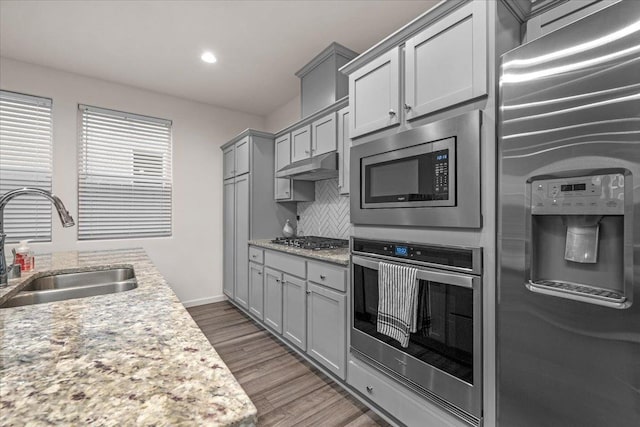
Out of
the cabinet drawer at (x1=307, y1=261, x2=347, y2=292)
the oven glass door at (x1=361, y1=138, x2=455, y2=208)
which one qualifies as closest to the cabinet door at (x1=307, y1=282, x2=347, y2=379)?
the cabinet drawer at (x1=307, y1=261, x2=347, y2=292)

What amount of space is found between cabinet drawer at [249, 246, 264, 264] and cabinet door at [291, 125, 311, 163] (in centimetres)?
105

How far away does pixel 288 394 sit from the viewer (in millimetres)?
2098

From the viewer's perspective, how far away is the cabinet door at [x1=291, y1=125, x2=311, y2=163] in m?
2.91

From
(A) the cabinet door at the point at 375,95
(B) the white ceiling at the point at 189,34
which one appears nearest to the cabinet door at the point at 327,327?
(A) the cabinet door at the point at 375,95

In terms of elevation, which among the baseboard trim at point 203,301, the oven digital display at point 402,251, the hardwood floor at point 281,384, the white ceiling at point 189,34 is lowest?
the hardwood floor at point 281,384

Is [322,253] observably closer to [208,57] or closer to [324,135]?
[324,135]

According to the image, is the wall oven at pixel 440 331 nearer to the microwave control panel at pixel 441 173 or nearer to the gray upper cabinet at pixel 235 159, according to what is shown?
the microwave control panel at pixel 441 173

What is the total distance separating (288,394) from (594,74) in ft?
7.77

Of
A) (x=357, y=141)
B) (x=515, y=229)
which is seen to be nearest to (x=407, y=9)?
(x=357, y=141)

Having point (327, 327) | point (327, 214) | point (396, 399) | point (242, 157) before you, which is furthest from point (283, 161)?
point (396, 399)

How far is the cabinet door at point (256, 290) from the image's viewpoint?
3.15m

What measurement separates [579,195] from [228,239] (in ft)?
12.3

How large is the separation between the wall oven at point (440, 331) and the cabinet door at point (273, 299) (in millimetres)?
1205

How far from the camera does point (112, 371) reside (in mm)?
605
